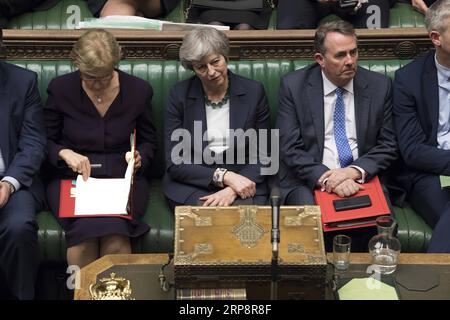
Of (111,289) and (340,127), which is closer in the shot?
(111,289)

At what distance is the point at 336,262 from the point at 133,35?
1.66 metres

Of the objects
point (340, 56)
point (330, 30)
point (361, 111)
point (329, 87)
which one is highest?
point (330, 30)

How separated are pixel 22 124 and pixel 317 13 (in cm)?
178

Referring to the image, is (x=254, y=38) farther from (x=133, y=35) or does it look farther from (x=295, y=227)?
(x=295, y=227)

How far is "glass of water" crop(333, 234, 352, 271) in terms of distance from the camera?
2951mm

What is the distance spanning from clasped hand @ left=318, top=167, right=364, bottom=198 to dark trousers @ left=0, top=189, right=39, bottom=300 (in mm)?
1255

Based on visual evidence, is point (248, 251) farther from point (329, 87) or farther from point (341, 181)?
point (329, 87)

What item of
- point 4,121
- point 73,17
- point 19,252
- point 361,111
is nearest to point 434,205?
point 361,111

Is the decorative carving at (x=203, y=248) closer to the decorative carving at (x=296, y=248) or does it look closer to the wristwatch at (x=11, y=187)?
the decorative carving at (x=296, y=248)

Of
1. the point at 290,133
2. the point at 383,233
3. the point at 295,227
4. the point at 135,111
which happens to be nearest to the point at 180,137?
the point at 135,111

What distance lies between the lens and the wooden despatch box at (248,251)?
9.23 feet

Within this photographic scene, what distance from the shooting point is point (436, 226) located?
3457 mm

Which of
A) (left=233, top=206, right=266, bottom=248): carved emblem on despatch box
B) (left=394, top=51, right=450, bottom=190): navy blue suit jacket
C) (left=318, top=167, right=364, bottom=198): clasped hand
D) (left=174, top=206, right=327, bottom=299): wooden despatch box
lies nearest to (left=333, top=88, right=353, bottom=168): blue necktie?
(left=318, top=167, right=364, bottom=198): clasped hand

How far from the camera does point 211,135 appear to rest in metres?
3.75
